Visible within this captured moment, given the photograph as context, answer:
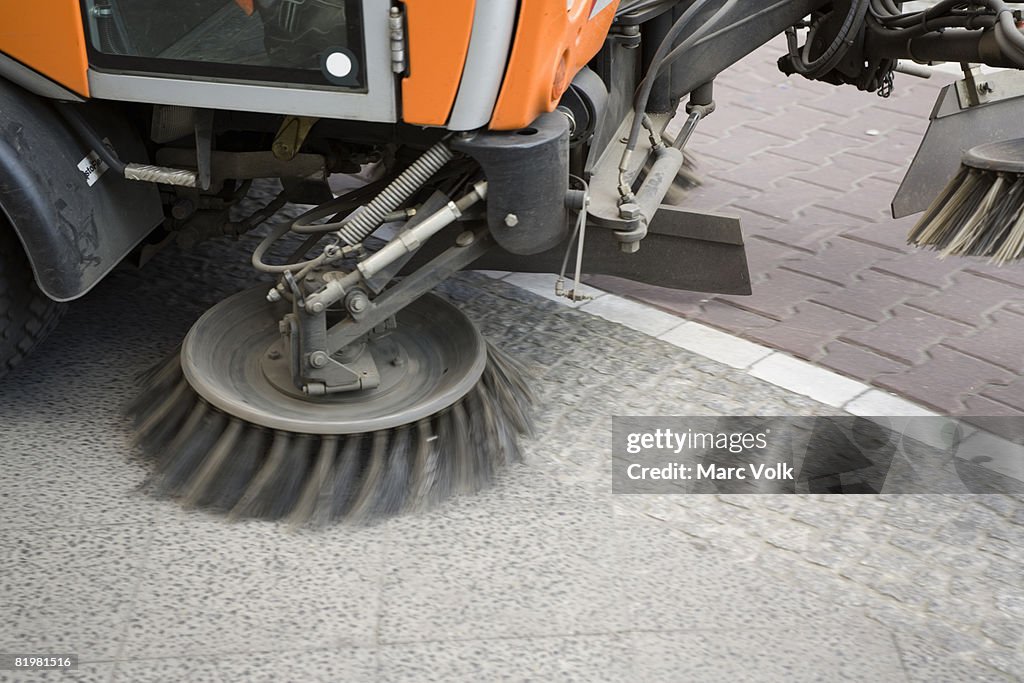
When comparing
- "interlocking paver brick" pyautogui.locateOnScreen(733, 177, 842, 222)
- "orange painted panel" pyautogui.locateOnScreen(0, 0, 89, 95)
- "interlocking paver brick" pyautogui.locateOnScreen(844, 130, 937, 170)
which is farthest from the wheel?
"interlocking paver brick" pyautogui.locateOnScreen(844, 130, 937, 170)

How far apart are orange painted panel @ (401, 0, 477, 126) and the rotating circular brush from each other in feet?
2.22

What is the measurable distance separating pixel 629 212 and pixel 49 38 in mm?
1391

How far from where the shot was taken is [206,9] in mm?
2387

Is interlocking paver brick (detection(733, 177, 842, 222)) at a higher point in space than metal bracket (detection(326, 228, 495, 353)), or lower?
lower

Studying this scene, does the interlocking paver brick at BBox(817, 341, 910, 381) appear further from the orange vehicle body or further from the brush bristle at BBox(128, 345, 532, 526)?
the orange vehicle body

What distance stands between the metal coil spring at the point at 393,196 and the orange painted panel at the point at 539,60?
0.17 metres

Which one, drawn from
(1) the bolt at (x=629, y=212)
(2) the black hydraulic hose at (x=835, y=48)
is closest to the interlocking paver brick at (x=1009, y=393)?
(2) the black hydraulic hose at (x=835, y=48)

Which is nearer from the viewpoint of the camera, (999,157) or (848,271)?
(999,157)

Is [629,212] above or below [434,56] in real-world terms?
below

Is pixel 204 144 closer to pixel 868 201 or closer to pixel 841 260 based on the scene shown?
pixel 841 260

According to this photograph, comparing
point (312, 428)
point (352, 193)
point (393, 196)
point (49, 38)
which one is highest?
point (49, 38)

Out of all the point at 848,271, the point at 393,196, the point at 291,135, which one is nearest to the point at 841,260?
the point at 848,271

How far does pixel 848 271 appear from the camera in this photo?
3.85 m

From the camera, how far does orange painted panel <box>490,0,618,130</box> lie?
233 centimetres
